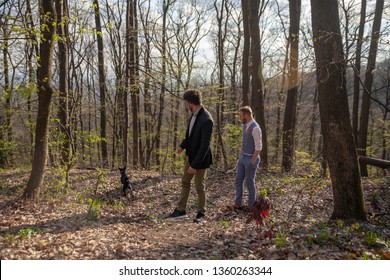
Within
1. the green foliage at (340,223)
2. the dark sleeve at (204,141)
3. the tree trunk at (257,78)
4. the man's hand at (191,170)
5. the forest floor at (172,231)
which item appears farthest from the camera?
the tree trunk at (257,78)

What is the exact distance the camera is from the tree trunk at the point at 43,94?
6097 mm

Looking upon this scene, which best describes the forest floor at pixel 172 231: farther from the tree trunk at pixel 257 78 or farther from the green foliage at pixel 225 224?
the tree trunk at pixel 257 78

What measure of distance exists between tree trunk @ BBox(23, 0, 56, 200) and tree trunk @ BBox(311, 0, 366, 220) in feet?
16.5

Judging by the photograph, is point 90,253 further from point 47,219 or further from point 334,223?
point 334,223

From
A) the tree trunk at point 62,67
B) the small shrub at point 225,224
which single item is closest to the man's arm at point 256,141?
the small shrub at point 225,224

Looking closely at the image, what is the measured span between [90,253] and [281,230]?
307cm

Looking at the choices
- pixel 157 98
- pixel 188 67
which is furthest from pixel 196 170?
pixel 157 98

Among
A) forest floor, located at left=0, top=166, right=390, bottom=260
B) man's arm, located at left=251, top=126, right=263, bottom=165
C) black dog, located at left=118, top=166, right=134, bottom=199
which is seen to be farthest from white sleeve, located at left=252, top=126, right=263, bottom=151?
black dog, located at left=118, top=166, right=134, bottom=199

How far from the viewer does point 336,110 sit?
5188mm

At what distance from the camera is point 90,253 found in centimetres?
413

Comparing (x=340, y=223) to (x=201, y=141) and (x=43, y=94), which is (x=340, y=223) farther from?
(x=43, y=94)

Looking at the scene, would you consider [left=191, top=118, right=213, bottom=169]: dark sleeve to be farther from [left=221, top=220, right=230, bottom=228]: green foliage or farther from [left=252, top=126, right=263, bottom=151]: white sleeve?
[left=221, top=220, right=230, bottom=228]: green foliage

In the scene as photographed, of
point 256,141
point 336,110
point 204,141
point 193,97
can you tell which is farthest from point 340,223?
point 193,97

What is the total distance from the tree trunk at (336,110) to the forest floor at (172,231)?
50 centimetres
